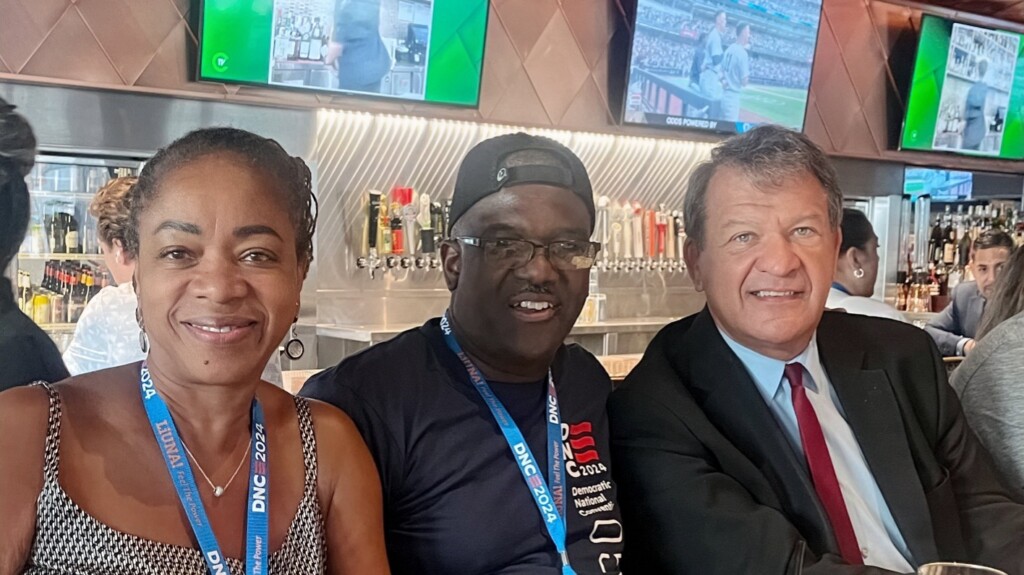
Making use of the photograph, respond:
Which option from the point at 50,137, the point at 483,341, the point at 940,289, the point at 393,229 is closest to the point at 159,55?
the point at 50,137

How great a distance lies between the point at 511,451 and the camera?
1734mm

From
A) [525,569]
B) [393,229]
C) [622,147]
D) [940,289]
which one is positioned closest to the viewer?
[525,569]

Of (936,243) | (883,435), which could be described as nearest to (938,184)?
(936,243)

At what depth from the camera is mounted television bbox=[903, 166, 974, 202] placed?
747 cm

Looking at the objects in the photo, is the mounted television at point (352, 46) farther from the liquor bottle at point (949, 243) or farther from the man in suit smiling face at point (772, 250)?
the liquor bottle at point (949, 243)

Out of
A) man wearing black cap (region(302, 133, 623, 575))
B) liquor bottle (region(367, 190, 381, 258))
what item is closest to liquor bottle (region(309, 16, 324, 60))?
liquor bottle (region(367, 190, 381, 258))

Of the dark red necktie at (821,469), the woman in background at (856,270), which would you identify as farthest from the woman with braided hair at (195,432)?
the woman in background at (856,270)

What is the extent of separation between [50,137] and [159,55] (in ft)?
2.13

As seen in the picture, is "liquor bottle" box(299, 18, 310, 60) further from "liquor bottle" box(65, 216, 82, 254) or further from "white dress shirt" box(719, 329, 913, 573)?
"white dress shirt" box(719, 329, 913, 573)

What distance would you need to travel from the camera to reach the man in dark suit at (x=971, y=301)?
5.58 metres

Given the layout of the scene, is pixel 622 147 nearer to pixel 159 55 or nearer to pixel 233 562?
pixel 159 55

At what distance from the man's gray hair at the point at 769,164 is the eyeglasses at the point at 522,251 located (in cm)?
38

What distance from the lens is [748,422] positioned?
6.30ft

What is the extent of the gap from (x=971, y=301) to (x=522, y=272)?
15.9 ft
